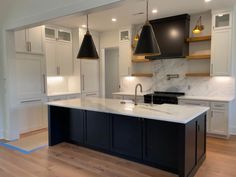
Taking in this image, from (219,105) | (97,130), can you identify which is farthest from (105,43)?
(219,105)

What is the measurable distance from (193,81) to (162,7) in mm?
2032

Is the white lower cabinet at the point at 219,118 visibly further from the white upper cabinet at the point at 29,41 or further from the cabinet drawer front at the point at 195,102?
the white upper cabinet at the point at 29,41

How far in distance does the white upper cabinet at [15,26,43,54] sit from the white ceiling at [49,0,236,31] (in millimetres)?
674

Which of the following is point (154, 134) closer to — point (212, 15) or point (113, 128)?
point (113, 128)

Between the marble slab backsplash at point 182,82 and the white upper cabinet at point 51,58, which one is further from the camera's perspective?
the white upper cabinet at point 51,58

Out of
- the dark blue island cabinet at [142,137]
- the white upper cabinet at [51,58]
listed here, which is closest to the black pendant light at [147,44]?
the dark blue island cabinet at [142,137]

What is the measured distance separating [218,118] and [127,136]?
236 centimetres

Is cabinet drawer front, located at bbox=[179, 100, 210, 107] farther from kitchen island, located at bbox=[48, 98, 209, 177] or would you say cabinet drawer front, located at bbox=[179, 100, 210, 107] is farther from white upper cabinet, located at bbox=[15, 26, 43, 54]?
white upper cabinet, located at bbox=[15, 26, 43, 54]

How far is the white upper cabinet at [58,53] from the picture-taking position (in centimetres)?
552

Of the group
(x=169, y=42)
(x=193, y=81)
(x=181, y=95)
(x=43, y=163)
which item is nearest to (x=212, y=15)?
(x=169, y=42)

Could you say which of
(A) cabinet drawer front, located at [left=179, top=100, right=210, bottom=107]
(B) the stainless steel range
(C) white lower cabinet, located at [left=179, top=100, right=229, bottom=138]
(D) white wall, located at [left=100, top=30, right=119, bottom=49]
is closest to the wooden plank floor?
(C) white lower cabinet, located at [left=179, top=100, right=229, bottom=138]

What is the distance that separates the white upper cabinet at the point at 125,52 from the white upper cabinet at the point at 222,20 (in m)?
2.30

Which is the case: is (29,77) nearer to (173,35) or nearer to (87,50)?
(87,50)

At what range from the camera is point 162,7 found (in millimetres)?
4332
